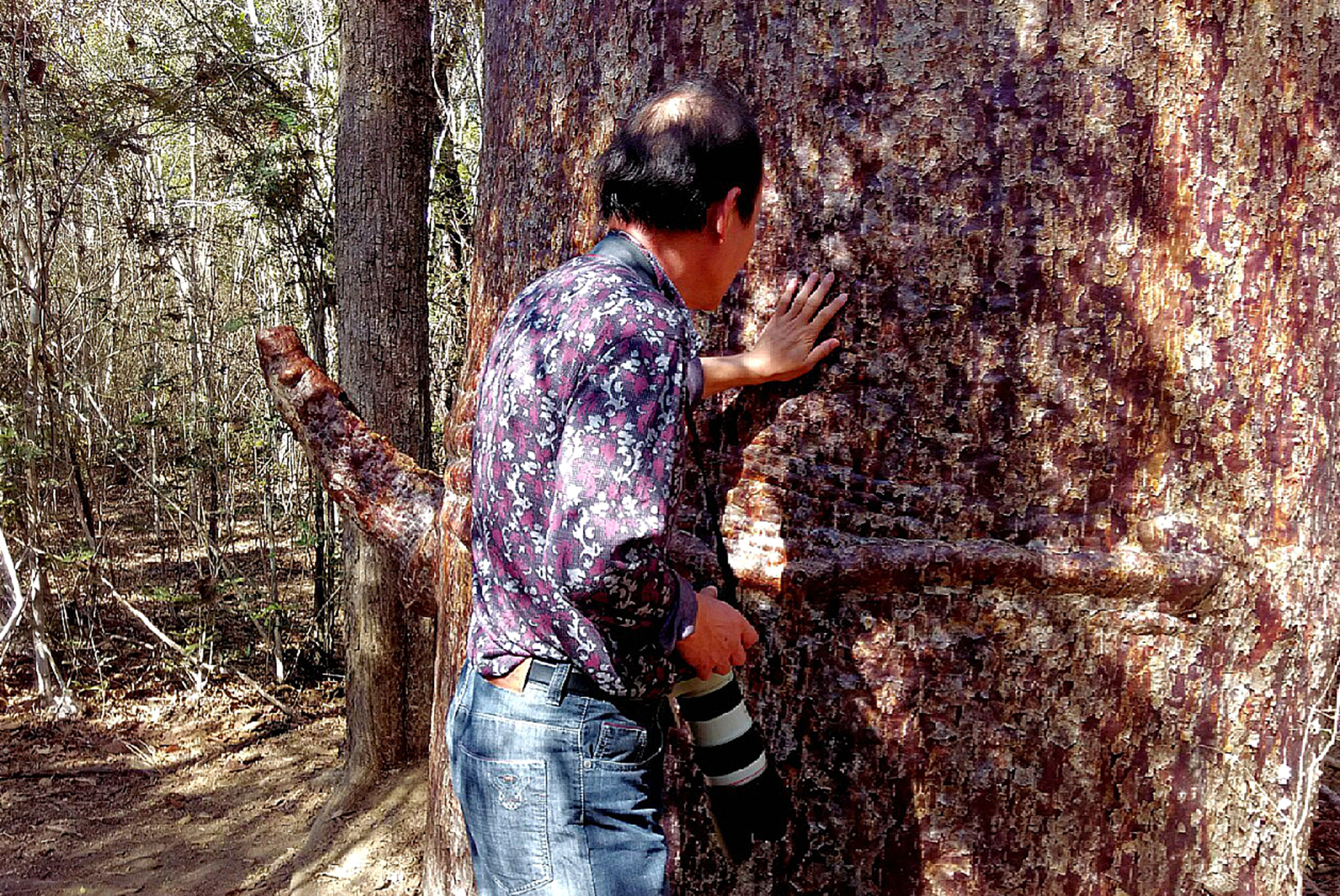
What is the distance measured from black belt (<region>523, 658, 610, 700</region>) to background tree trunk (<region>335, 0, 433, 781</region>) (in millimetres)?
3374

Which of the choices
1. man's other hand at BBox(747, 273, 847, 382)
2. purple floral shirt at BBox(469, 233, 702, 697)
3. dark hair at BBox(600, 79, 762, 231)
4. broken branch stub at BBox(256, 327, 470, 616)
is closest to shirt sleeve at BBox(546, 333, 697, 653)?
purple floral shirt at BBox(469, 233, 702, 697)

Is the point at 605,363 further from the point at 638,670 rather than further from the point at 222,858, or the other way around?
the point at 222,858

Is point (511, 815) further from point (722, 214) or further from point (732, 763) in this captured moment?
point (722, 214)

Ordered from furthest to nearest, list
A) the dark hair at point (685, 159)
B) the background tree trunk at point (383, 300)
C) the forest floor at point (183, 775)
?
the background tree trunk at point (383, 300) → the forest floor at point (183, 775) → the dark hair at point (685, 159)

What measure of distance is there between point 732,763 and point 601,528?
507mm

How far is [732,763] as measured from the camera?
1740 millimetres

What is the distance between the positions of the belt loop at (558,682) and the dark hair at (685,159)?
68 centimetres

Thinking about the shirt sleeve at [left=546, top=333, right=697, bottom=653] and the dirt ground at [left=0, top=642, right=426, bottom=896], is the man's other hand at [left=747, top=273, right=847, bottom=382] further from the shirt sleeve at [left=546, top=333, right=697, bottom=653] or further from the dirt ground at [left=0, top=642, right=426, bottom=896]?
the dirt ground at [left=0, top=642, right=426, bottom=896]

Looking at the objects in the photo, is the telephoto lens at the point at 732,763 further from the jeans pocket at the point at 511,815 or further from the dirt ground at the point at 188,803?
the dirt ground at the point at 188,803

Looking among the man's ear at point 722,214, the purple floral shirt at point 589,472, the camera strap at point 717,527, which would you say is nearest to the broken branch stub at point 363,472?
the camera strap at point 717,527

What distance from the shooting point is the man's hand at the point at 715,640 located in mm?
1651

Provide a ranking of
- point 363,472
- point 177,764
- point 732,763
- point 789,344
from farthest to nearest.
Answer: point 177,764
point 363,472
point 789,344
point 732,763

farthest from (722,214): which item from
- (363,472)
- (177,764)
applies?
(177,764)

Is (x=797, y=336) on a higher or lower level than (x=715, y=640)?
higher
